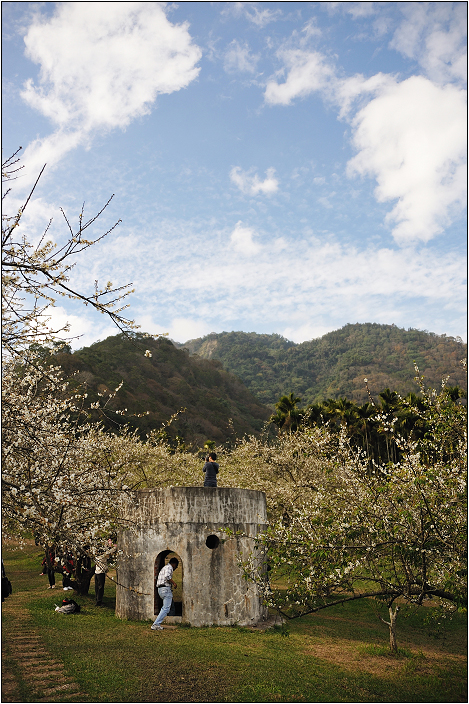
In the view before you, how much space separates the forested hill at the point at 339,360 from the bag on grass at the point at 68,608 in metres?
51.8

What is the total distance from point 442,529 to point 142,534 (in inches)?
381

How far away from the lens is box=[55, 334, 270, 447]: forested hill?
5375 cm

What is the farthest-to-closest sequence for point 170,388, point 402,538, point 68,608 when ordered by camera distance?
point 170,388, point 68,608, point 402,538

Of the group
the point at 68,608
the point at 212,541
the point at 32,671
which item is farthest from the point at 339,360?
the point at 32,671

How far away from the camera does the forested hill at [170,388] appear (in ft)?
176

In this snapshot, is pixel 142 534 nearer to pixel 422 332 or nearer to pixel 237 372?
pixel 237 372

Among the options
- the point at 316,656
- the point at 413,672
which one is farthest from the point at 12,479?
the point at 413,672

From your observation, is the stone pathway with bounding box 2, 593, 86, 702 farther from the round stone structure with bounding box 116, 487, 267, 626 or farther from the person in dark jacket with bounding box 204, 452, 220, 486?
the person in dark jacket with bounding box 204, 452, 220, 486

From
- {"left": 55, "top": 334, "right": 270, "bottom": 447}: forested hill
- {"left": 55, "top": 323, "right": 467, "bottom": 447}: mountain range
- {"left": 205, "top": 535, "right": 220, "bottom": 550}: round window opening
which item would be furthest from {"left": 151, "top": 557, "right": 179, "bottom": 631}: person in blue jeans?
{"left": 55, "top": 334, "right": 270, "bottom": 447}: forested hill

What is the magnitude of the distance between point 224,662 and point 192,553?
383 cm

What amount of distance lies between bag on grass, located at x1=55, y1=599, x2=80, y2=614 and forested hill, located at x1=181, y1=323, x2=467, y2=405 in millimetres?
51832

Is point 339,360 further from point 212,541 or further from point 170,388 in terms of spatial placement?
point 212,541

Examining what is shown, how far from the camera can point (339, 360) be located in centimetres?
11219

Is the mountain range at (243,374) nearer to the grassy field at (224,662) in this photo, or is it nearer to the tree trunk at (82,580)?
the tree trunk at (82,580)
